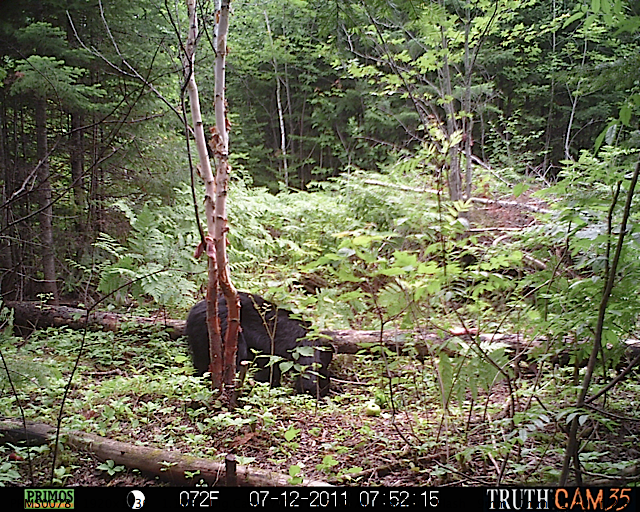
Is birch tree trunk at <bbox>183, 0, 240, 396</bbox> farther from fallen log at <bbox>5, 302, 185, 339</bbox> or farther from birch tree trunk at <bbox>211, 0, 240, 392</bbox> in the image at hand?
fallen log at <bbox>5, 302, 185, 339</bbox>

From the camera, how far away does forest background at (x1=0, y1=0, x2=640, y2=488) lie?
2.24 m

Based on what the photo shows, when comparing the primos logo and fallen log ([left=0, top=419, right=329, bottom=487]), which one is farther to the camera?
fallen log ([left=0, top=419, right=329, bottom=487])

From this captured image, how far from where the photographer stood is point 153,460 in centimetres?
255

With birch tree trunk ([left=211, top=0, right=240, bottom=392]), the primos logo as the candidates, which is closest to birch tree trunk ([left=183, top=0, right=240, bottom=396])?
birch tree trunk ([left=211, top=0, right=240, bottom=392])

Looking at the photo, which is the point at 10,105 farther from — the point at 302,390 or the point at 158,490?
the point at 158,490

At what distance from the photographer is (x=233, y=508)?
2.09 m

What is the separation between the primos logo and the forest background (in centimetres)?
125

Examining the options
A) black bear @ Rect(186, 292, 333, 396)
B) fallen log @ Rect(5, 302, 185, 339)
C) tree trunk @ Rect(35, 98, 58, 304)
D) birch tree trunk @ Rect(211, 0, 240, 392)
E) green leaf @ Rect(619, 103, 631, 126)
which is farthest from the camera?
tree trunk @ Rect(35, 98, 58, 304)

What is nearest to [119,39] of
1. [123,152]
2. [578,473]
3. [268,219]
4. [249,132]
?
[123,152]

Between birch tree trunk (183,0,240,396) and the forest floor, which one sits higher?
birch tree trunk (183,0,240,396)

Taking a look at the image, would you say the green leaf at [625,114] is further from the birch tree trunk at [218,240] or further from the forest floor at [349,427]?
the birch tree trunk at [218,240]

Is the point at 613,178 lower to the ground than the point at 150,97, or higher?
lower

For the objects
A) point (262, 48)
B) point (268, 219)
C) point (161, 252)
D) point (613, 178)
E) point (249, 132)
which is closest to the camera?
point (613, 178)

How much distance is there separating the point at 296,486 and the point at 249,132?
30.0 ft
